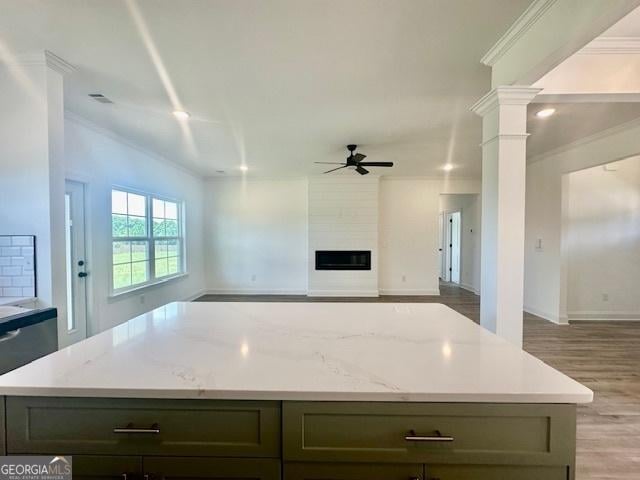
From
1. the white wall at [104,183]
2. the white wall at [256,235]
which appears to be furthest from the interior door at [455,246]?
the white wall at [104,183]

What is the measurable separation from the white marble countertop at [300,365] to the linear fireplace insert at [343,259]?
214 inches

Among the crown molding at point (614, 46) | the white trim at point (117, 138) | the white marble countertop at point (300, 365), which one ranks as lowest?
the white marble countertop at point (300, 365)

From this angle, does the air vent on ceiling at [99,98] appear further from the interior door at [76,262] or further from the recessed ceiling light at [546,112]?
the recessed ceiling light at [546,112]

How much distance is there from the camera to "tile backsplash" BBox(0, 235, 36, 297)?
2285 millimetres

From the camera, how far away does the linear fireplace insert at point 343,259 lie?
7066 millimetres

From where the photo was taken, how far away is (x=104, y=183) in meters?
4.04

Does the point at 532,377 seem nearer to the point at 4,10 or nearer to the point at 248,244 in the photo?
the point at 4,10

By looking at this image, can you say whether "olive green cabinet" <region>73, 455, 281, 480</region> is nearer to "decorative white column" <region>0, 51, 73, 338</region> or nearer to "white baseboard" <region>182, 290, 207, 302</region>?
"decorative white column" <region>0, 51, 73, 338</region>

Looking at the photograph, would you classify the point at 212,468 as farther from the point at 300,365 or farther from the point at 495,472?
the point at 495,472

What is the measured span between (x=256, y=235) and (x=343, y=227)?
1.91 m

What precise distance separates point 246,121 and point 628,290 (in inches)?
236

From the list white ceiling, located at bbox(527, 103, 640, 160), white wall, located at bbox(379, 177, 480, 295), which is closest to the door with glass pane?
white ceiling, located at bbox(527, 103, 640, 160)

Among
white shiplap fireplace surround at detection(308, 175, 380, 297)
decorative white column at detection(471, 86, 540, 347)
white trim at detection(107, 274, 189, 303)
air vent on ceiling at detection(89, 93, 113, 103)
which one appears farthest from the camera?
white shiplap fireplace surround at detection(308, 175, 380, 297)

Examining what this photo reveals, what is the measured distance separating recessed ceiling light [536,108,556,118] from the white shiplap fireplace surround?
3.64 meters
